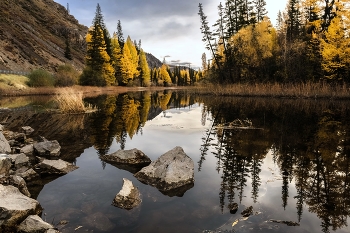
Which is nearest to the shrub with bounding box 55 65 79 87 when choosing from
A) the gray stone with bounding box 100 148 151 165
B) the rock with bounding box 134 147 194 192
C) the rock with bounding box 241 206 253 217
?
the gray stone with bounding box 100 148 151 165

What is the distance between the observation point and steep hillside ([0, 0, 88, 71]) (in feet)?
198

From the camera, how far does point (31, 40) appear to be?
75000mm

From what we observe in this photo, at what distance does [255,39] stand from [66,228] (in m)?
33.9

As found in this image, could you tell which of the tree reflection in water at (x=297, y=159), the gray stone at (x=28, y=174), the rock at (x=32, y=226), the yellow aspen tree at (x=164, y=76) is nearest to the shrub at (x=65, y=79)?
the tree reflection in water at (x=297, y=159)

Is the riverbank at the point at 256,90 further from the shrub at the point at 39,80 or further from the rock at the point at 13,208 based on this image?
the rock at the point at 13,208

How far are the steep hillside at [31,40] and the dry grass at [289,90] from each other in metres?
44.7

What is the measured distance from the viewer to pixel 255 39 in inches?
1332

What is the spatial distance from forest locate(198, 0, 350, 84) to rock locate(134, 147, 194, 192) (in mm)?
25526

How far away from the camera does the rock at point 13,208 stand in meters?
4.09

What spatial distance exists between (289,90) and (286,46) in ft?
22.2

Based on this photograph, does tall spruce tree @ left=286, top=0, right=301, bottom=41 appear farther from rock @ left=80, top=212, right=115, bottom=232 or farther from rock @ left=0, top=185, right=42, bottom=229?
rock @ left=0, top=185, right=42, bottom=229

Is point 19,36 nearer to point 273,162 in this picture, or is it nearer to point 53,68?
point 53,68

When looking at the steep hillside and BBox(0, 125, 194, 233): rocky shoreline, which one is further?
the steep hillside

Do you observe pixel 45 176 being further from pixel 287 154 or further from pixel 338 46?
pixel 338 46
